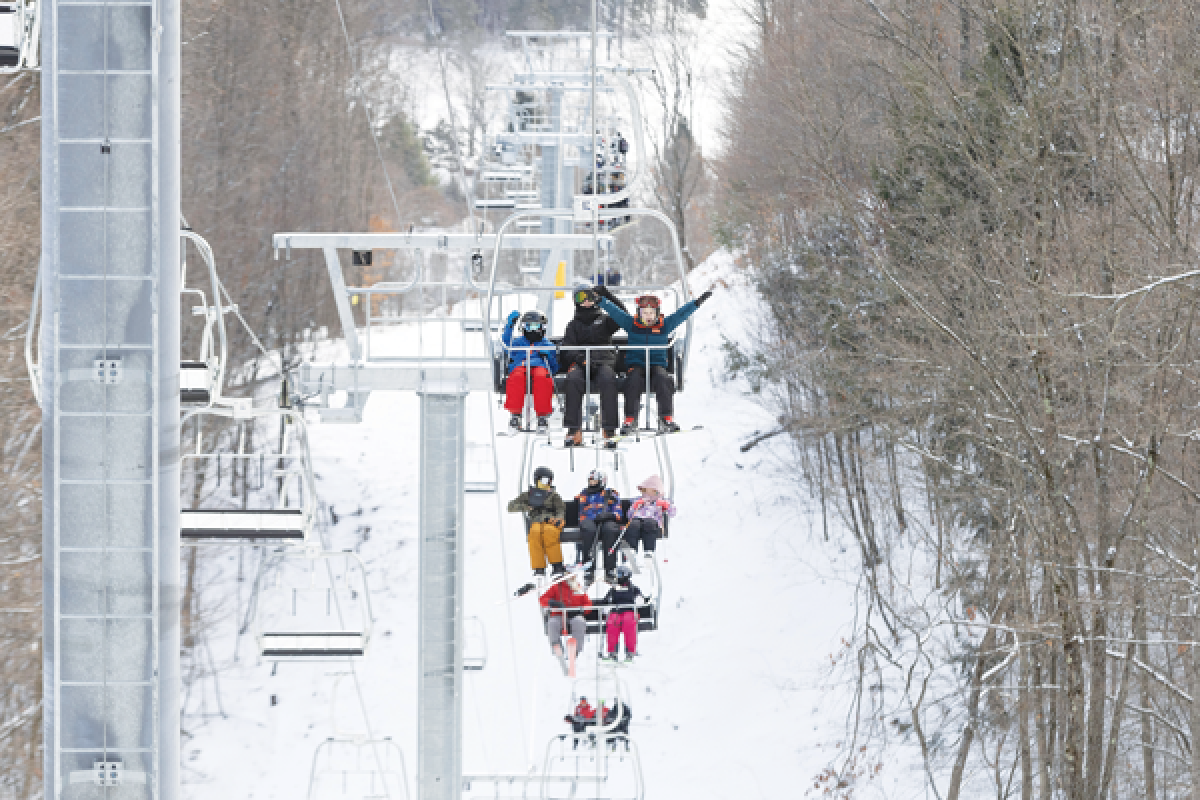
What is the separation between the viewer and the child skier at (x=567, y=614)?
33.6ft

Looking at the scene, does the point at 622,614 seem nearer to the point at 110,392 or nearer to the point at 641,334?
the point at 641,334

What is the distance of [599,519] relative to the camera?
991 cm

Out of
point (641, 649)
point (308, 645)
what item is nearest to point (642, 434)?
point (308, 645)

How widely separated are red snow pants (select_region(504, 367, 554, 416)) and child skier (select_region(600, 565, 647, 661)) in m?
1.99

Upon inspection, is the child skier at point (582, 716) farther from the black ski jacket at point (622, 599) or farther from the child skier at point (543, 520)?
the child skier at point (543, 520)

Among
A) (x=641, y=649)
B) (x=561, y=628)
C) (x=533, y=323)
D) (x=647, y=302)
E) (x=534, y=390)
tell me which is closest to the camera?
(x=647, y=302)

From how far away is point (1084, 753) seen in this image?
1360 cm

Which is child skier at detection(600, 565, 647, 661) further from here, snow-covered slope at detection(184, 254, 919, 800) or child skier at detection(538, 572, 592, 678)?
snow-covered slope at detection(184, 254, 919, 800)

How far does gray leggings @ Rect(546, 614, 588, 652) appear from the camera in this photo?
10.2m

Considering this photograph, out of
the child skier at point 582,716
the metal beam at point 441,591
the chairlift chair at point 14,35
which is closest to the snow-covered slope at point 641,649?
the child skier at point 582,716

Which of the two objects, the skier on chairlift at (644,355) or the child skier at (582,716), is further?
the child skier at (582,716)

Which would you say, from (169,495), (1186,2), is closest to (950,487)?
(1186,2)

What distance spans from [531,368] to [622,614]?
2609 mm

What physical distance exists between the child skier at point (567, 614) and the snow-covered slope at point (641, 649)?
21.6 ft
